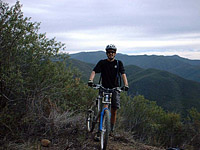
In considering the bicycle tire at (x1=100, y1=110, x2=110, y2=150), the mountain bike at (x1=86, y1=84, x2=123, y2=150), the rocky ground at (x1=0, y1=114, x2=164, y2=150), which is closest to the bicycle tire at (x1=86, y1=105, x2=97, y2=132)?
the rocky ground at (x1=0, y1=114, x2=164, y2=150)

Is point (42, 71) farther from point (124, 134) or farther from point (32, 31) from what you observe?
point (124, 134)

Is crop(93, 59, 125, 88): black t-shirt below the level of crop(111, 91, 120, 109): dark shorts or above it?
above

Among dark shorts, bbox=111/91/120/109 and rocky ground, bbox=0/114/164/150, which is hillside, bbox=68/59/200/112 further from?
dark shorts, bbox=111/91/120/109

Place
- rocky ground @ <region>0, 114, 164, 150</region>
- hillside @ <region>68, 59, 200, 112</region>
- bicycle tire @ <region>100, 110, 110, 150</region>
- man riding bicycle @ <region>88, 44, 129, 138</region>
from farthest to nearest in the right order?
hillside @ <region>68, 59, 200, 112</region> → man riding bicycle @ <region>88, 44, 129, 138</region> → rocky ground @ <region>0, 114, 164, 150</region> → bicycle tire @ <region>100, 110, 110, 150</region>

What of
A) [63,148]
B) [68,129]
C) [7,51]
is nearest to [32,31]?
[7,51]

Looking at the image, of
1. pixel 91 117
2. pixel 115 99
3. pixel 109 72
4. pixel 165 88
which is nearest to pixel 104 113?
pixel 115 99

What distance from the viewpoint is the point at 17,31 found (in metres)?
4.76

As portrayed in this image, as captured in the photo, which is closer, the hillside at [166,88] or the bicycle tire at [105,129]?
the bicycle tire at [105,129]

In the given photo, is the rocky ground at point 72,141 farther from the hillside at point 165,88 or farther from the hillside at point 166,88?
the hillside at point 166,88

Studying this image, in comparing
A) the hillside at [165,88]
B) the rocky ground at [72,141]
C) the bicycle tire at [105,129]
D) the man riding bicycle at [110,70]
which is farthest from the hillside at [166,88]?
the bicycle tire at [105,129]

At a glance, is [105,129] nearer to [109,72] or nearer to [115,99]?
[115,99]

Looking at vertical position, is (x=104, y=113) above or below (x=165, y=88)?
above

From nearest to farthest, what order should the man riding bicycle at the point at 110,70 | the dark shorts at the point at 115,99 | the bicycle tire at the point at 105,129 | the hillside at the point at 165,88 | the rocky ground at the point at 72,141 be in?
the bicycle tire at the point at 105,129 → the rocky ground at the point at 72,141 → the dark shorts at the point at 115,99 → the man riding bicycle at the point at 110,70 → the hillside at the point at 165,88

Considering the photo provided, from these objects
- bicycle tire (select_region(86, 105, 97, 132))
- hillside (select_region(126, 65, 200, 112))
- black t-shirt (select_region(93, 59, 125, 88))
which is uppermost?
black t-shirt (select_region(93, 59, 125, 88))
